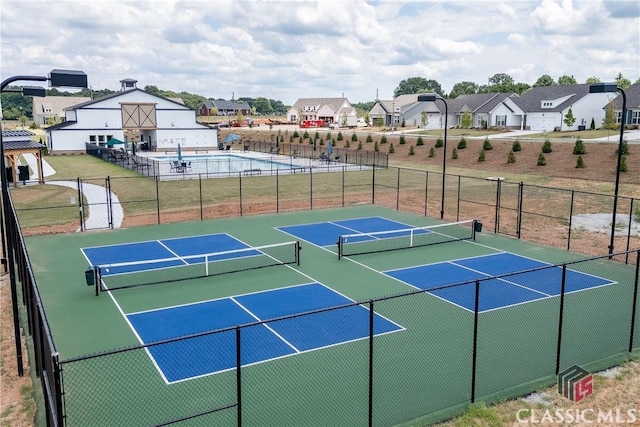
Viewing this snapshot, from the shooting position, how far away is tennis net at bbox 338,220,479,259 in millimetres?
20062

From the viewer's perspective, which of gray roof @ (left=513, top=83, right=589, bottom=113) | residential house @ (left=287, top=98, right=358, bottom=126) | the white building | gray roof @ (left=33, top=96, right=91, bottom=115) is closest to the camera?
the white building

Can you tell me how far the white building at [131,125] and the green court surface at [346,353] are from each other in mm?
46934

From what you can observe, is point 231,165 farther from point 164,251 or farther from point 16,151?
point 164,251

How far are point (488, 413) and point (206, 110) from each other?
6069 inches

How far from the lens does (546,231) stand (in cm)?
2362

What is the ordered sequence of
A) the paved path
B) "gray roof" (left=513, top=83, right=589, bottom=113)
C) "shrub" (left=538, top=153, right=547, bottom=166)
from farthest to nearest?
"gray roof" (left=513, top=83, right=589, bottom=113) → "shrub" (left=538, top=153, right=547, bottom=166) → the paved path

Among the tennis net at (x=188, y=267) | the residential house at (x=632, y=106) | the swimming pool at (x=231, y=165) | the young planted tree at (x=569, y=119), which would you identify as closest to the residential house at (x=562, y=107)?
the young planted tree at (x=569, y=119)

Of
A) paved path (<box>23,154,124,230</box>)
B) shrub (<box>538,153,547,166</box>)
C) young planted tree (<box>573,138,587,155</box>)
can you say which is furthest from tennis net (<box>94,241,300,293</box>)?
young planted tree (<box>573,138,587,155</box>)

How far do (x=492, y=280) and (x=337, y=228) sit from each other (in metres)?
8.69

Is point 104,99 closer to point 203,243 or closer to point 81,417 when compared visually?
point 203,243

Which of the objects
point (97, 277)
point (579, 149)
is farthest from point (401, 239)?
point (579, 149)

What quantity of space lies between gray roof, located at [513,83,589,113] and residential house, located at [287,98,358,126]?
49.4 meters

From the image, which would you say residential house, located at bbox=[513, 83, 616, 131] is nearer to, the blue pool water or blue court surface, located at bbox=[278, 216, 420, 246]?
the blue pool water

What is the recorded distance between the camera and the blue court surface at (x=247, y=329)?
36.8ft
